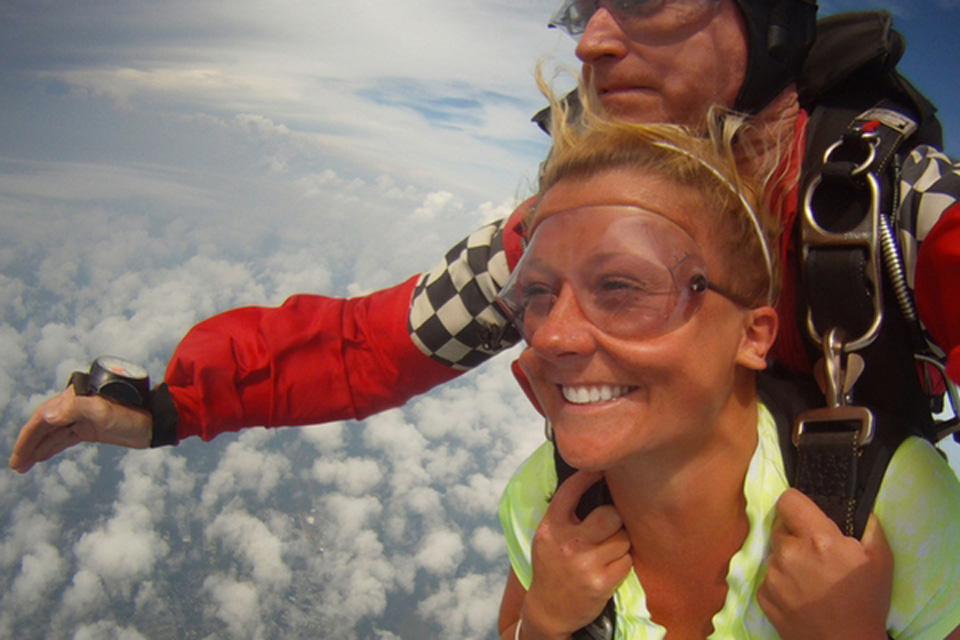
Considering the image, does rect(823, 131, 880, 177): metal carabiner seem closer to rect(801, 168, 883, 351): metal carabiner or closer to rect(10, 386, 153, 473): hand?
rect(801, 168, 883, 351): metal carabiner

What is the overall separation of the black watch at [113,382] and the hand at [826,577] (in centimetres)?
135

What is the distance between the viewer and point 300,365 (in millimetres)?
1620

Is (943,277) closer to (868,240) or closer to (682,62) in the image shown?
(868,240)

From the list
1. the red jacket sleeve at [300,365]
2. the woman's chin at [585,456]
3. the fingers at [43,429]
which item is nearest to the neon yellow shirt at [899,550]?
the woman's chin at [585,456]

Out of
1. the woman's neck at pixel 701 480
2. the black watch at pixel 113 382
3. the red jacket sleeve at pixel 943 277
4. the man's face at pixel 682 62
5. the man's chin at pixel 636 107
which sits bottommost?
the black watch at pixel 113 382

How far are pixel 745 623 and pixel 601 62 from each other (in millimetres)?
917

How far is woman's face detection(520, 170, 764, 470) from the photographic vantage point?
2.41 feet

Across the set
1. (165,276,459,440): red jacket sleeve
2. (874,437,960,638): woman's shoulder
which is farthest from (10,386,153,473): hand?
(874,437,960,638): woman's shoulder

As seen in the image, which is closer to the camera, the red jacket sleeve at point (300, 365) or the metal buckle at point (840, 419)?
the metal buckle at point (840, 419)

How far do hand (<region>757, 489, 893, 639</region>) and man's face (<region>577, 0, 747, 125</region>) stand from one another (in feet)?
2.06

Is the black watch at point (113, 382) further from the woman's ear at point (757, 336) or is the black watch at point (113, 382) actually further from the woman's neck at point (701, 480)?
the woman's ear at point (757, 336)

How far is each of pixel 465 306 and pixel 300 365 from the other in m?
0.50

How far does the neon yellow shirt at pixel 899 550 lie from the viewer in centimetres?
74

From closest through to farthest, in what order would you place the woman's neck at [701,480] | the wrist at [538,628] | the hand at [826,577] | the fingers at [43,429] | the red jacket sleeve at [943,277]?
the red jacket sleeve at [943,277]
the hand at [826,577]
the woman's neck at [701,480]
the wrist at [538,628]
the fingers at [43,429]
